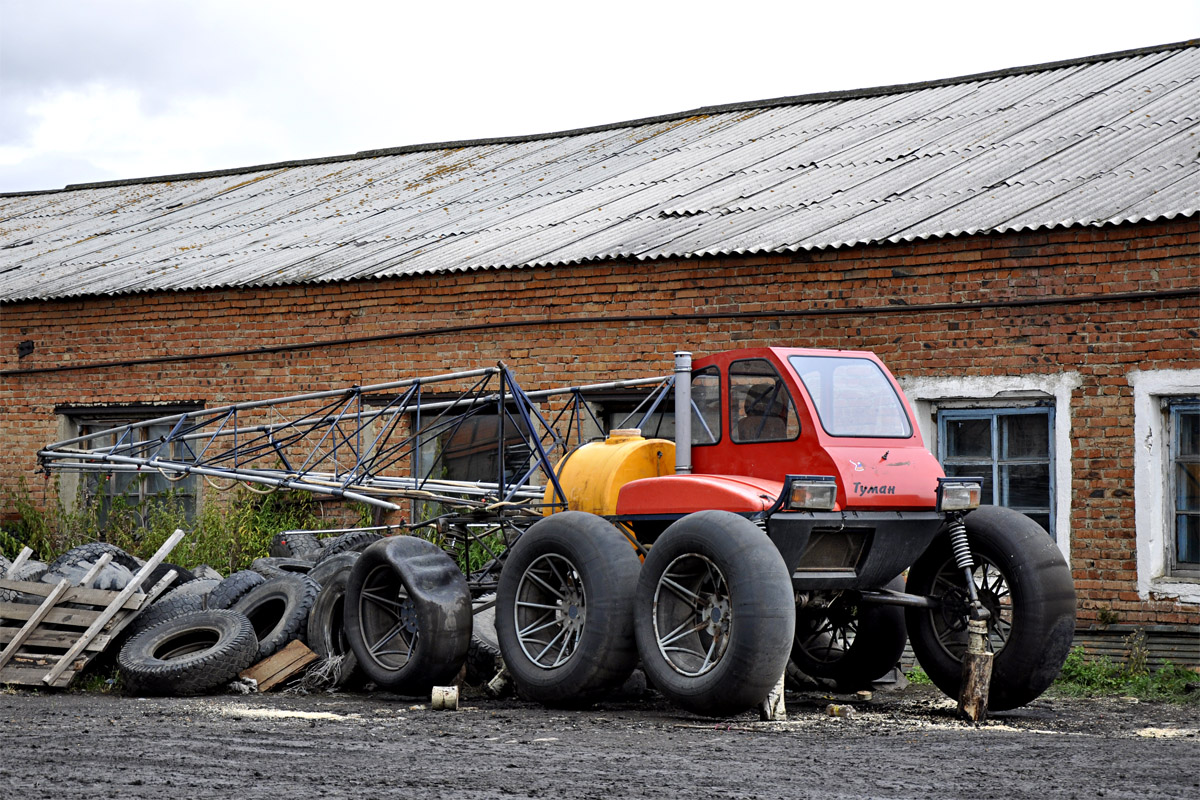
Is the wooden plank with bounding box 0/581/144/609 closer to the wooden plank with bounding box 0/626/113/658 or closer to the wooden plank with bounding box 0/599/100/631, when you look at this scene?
the wooden plank with bounding box 0/599/100/631

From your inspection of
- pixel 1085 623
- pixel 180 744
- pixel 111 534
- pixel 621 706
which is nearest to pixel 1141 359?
pixel 1085 623

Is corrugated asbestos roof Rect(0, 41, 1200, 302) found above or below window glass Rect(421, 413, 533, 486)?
above

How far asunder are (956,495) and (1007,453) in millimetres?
2620

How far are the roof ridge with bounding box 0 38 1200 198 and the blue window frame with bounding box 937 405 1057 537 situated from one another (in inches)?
233

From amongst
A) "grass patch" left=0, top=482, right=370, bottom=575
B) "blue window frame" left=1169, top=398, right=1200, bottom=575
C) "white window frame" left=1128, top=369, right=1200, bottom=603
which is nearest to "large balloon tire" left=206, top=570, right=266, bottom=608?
"grass patch" left=0, top=482, right=370, bottom=575

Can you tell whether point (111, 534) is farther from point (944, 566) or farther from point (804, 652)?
point (944, 566)

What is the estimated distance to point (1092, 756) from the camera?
19.1 feet

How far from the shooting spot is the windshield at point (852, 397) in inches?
283

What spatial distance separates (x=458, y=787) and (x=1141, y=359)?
5.89m

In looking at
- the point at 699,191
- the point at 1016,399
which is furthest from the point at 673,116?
the point at 1016,399

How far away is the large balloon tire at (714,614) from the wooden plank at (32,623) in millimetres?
4150

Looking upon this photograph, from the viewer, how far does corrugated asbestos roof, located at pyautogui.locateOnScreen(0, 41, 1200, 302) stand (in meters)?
10.2

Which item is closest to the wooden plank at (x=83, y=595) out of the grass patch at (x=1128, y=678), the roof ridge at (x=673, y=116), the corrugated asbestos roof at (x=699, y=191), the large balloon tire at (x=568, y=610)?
the large balloon tire at (x=568, y=610)

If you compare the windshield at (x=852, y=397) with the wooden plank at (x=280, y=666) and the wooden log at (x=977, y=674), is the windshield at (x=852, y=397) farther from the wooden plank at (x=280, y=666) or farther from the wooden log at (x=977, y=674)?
the wooden plank at (x=280, y=666)
